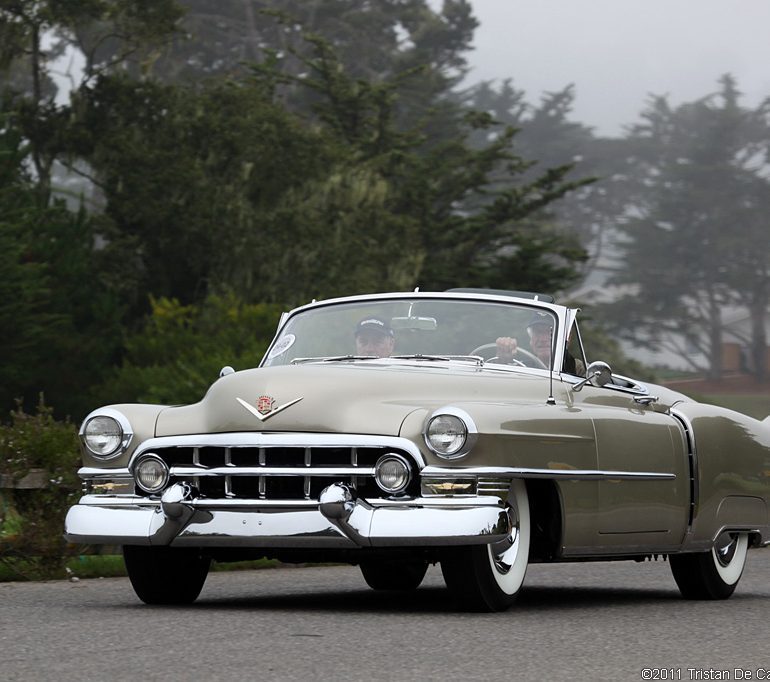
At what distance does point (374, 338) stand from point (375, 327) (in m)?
0.07

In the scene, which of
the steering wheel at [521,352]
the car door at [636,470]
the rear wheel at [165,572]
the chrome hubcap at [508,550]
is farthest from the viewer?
the steering wheel at [521,352]

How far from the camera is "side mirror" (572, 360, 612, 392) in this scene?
982 cm

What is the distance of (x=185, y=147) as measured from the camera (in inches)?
2327

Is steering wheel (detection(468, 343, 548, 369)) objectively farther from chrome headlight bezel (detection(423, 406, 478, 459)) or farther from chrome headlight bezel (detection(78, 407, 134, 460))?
chrome headlight bezel (detection(78, 407, 134, 460))

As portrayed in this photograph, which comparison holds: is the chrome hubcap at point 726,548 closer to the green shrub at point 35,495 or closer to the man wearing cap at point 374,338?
the man wearing cap at point 374,338

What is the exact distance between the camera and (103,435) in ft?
30.2

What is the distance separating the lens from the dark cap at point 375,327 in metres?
10.2

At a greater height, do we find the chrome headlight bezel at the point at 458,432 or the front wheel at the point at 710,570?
the chrome headlight bezel at the point at 458,432

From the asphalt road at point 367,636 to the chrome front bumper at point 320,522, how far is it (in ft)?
1.16

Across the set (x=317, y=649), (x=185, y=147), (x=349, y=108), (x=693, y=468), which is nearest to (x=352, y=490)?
(x=317, y=649)

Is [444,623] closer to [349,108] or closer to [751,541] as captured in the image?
[751,541]

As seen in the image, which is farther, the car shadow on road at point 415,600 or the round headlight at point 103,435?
the car shadow on road at point 415,600

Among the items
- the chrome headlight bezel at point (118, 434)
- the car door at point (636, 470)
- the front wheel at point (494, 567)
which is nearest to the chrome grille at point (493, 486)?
the front wheel at point (494, 567)

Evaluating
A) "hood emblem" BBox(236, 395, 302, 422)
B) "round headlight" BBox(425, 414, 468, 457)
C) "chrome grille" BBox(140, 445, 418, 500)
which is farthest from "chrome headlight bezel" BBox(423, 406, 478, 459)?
"hood emblem" BBox(236, 395, 302, 422)
